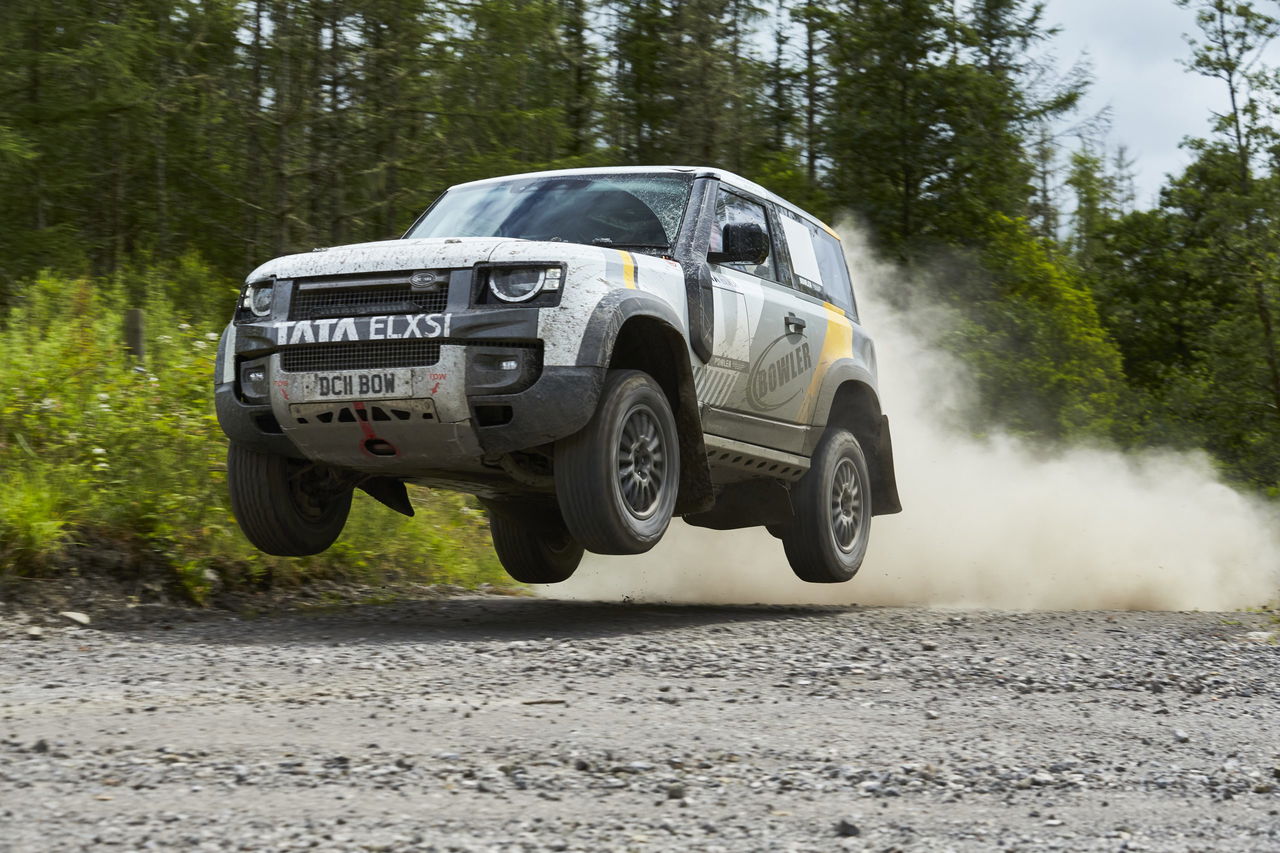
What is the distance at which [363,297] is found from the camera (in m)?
6.15

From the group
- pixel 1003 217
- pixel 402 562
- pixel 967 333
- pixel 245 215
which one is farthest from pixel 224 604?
pixel 1003 217

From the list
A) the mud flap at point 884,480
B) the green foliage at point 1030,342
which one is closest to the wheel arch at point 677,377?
the mud flap at point 884,480

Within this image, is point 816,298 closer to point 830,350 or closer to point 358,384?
point 830,350

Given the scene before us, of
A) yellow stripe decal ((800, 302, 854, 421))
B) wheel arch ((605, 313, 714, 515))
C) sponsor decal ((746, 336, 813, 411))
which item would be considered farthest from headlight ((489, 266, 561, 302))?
yellow stripe decal ((800, 302, 854, 421))

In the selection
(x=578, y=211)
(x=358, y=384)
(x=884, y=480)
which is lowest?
(x=884, y=480)

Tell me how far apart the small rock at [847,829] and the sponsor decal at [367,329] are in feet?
10.5

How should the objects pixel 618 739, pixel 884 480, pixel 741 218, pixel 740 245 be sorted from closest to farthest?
pixel 618 739 → pixel 740 245 → pixel 741 218 → pixel 884 480

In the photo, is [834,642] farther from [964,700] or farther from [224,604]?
[224,604]

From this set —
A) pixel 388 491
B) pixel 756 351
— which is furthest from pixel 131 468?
pixel 756 351

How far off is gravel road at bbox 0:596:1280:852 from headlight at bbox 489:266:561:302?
1491 mm

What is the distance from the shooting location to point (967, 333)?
25.9m

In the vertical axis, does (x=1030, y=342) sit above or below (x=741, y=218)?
above

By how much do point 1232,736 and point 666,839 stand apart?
2427mm

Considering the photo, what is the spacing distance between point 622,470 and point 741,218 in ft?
6.54
